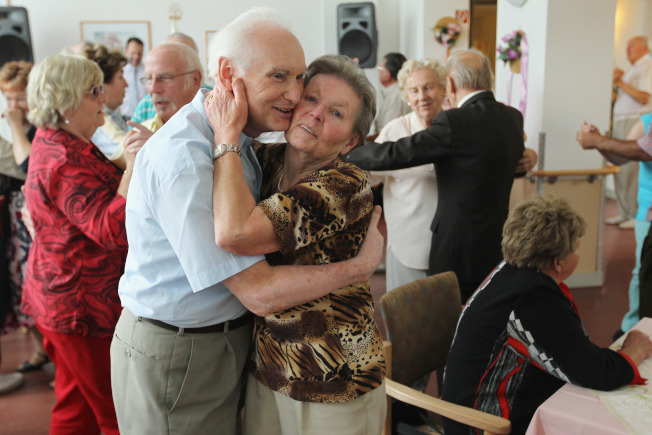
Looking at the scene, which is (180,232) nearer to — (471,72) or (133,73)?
(471,72)

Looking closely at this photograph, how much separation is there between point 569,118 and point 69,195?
3739mm

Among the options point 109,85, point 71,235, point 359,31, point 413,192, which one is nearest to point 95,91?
point 71,235

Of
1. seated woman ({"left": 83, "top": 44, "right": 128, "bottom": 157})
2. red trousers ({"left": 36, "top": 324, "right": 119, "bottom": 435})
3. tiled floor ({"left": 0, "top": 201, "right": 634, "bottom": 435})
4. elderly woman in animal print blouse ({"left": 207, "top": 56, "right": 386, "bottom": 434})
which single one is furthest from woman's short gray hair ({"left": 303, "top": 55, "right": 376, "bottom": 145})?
tiled floor ({"left": 0, "top": 201, "right": 634, "bottom": 435})

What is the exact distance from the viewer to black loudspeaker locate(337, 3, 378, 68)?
7586mm

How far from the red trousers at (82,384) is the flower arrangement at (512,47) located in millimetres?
4001

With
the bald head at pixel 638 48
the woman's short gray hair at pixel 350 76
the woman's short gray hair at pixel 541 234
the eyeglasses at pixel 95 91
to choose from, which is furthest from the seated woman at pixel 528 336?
the bald head at pixel 638 48

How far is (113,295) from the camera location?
197 cm

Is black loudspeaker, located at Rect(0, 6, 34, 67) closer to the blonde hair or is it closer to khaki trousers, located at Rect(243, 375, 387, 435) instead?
the blonde hair

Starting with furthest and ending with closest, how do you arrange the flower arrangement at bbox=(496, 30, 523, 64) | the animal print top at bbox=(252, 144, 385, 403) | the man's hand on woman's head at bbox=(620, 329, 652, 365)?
the flower arrangement at bbox=(496, 30, 523, 64) → the man's hand on woman's head at bbox=(620, 329, 652, 365) → the animal print top at bbox=(252, 144, 385, 403)

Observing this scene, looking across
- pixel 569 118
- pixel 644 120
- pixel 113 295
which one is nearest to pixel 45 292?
pixel 113 295

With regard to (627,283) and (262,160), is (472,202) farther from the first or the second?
(627,283)

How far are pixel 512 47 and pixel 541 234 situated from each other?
3.48 meters

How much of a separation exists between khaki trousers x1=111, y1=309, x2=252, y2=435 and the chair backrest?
756 mm

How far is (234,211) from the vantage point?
1041 millimetres
